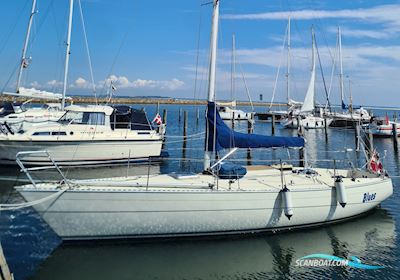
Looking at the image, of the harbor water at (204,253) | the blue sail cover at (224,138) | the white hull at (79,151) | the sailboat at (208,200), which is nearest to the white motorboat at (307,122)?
the white hull at (79,151)

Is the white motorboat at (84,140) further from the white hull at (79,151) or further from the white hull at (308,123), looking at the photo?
the white hull at (308,123)

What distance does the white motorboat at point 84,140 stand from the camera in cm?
1969

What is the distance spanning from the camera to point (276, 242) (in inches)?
408

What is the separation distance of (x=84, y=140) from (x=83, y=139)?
0.08m

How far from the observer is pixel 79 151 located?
20.6 meters

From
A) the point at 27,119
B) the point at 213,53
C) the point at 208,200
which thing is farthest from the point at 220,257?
the point at 27,119

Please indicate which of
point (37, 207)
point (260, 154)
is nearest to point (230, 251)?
point (37, 207)

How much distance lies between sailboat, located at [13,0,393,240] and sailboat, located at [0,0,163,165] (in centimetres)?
1061

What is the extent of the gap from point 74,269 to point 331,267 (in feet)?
21.0

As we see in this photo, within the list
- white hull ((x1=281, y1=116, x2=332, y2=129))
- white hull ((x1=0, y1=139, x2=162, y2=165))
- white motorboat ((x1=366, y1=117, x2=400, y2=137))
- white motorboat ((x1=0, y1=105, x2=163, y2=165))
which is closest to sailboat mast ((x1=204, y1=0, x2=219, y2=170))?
white hull ((x1=0, y1=139, x2=162, y2=165))

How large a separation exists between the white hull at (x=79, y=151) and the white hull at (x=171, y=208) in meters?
10.5

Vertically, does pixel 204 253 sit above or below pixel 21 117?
below

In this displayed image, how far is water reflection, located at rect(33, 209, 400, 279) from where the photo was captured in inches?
339

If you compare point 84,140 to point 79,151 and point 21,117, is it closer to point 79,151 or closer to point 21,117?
point 79,151
